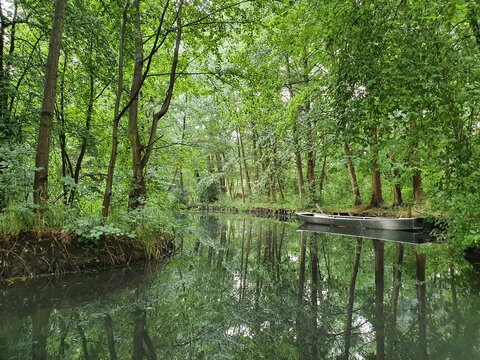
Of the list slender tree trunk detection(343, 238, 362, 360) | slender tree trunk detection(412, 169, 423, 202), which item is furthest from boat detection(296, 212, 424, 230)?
slender tree trunk detection(343, 238, 362, 360)

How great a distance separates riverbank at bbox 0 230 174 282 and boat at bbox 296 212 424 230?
30.2 feet

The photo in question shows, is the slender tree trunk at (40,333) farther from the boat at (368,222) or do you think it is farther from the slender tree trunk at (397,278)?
the boat at (368,222)

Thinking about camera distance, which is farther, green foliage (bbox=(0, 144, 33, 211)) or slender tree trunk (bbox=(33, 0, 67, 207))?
slender tree trunk (bbox=(33, 0, 67, 207))

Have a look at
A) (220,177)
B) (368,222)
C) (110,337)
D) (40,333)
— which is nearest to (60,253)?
(40,333)

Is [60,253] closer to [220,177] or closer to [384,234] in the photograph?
[384,234]

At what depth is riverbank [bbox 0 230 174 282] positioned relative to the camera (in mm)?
5133

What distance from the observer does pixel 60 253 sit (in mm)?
5625

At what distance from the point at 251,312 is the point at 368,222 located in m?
10.0

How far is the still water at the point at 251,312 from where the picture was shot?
10.4ft

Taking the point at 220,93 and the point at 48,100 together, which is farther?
the point at 220,93

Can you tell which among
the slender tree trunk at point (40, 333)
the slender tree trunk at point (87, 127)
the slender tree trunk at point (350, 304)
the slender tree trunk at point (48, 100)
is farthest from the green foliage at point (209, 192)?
the slender tree trunk at point (40, 333)

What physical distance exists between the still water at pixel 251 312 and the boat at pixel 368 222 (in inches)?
185

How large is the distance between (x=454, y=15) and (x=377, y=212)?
10.9 m

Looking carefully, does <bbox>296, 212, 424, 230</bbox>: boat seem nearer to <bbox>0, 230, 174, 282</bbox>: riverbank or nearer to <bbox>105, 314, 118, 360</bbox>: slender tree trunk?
<bbox>0, 230, 174, 282</bbox>: riverbank
